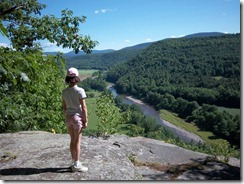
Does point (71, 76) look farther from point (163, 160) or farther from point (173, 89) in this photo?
point (173, 89)

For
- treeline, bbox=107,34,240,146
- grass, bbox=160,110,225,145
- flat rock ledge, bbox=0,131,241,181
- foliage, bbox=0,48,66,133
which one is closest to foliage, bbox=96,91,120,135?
foliage, bbox=0,48,66,133

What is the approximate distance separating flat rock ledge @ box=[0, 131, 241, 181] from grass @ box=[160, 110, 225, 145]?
37493 mm

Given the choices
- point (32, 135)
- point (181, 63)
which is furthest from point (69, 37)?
point (181, 63)

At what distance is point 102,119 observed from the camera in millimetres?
8430

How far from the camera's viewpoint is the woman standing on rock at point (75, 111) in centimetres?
354

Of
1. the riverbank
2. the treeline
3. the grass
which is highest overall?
the treeline

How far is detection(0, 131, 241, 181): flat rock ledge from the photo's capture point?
3629mm

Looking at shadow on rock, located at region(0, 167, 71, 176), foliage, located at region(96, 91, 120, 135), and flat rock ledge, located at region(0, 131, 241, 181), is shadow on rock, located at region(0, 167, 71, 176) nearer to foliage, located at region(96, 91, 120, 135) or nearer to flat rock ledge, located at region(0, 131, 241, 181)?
flat rock ledge, located at region(0, 131, 241, 181)

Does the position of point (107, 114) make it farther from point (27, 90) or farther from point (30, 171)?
point (30, 171)

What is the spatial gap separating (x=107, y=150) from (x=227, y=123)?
35.2m

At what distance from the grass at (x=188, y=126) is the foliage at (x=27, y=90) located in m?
34.3

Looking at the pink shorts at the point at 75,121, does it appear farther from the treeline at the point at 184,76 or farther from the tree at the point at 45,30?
the treeline at the point at 184,76

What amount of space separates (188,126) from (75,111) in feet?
166

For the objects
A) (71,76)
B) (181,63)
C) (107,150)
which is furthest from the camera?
(181,63)
